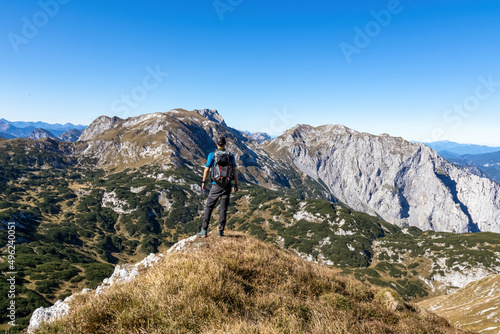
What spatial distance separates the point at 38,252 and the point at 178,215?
91358 millimetres

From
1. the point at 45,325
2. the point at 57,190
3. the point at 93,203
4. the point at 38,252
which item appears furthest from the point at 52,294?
the point at 57,190

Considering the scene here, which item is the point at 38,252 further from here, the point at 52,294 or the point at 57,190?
the point at 57,190

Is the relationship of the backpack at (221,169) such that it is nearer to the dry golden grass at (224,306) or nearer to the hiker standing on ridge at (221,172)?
the hiker standing on ridge at (221,172)

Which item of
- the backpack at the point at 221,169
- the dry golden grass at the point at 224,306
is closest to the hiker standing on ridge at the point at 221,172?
the backpack at the point at 221,169

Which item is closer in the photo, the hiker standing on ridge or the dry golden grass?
the dry golden grass

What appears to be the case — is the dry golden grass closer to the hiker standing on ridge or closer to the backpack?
the hiker standing on ridge

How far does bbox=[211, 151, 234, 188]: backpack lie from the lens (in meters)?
10.6

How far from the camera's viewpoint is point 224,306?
17.0 ft

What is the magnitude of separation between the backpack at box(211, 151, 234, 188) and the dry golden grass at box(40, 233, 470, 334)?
3.51 metres

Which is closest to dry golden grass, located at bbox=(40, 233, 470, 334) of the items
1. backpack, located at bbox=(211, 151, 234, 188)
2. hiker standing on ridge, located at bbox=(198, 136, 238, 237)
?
hiker standing on ridge, located at bbox=(198, 136, 238, 237)

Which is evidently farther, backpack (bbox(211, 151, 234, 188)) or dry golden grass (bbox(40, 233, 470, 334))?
backpack (bbox(211, 151, 234, 188))

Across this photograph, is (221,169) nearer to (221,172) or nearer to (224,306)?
(221,172)

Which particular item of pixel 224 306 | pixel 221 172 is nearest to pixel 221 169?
pixel 221 172

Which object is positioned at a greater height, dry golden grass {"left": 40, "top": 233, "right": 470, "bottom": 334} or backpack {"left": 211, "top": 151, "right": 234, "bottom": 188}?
backpack {"left": 211, "top": 151, "right": 234, "bottom": 188}
